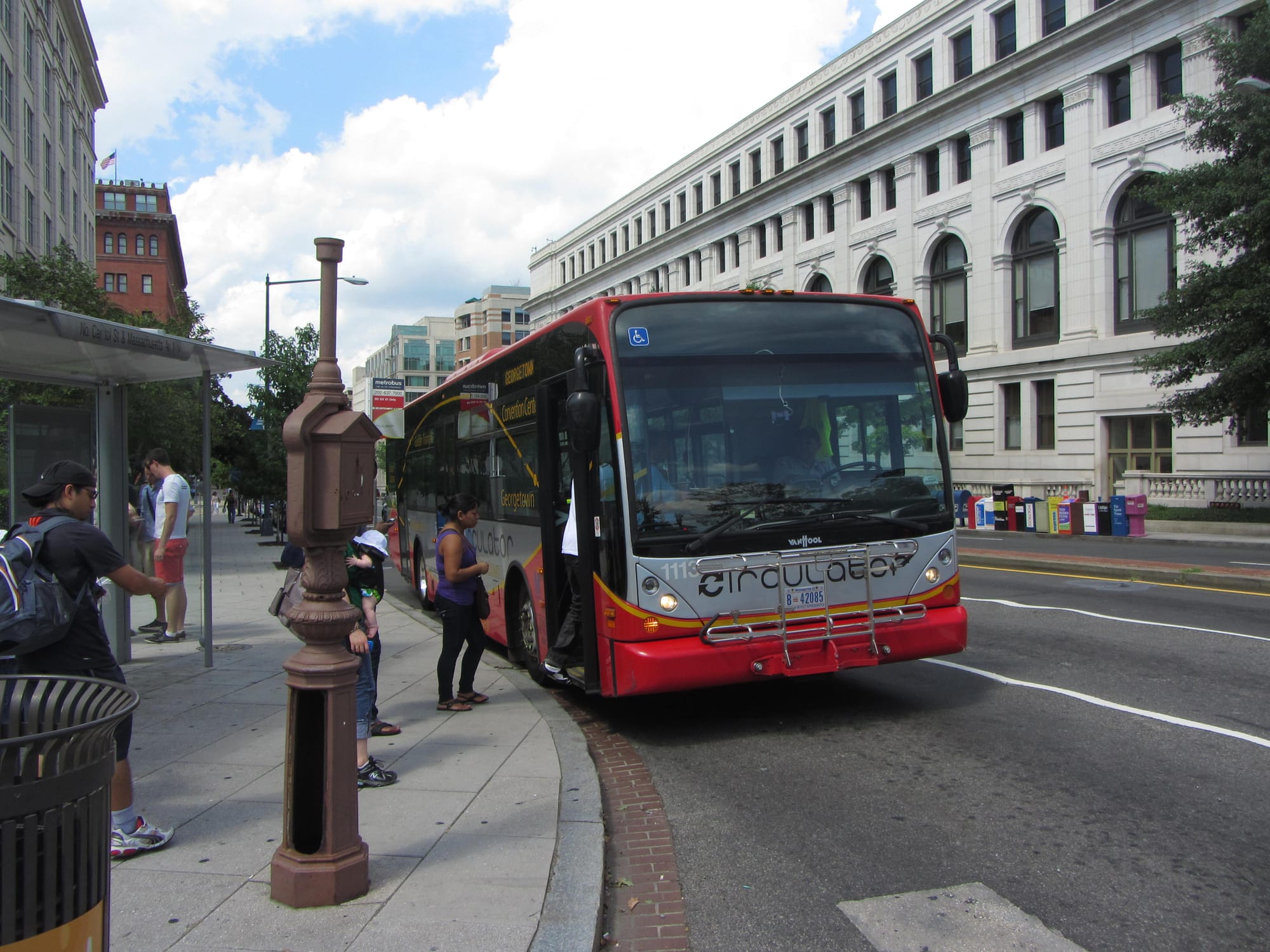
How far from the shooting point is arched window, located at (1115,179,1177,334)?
33.7 meters

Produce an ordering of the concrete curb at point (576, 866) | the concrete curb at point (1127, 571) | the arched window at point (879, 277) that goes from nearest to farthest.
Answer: the concrete curb at point (576, 866)
the concrete curb at point (1127, 571)
the arched window at point (879, 277)

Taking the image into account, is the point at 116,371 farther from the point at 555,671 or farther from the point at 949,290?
the point at 949,290

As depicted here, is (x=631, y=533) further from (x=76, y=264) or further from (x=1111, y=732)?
(x=76, y=264)

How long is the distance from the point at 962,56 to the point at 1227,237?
22779 mm

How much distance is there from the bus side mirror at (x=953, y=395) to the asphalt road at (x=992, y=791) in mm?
2230

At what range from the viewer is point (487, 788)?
5.55 meters

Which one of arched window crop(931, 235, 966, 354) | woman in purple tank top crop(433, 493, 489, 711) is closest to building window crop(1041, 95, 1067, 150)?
arched window crop(931, 235, 966, 354)

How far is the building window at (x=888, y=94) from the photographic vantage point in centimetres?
4694

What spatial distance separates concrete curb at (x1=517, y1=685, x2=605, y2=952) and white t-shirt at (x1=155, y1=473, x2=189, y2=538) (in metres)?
6.29

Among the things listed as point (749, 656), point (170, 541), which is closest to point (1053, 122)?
point (170, 541)

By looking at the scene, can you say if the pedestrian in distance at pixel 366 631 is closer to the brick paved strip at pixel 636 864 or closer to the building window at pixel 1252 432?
the brick paved strip at pixel 636 864

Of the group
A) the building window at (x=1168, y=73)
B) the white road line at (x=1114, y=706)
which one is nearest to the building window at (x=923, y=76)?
the building window at (x=1168, y=73)

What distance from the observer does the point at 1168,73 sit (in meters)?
33.9

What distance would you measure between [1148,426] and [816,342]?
32329mm
